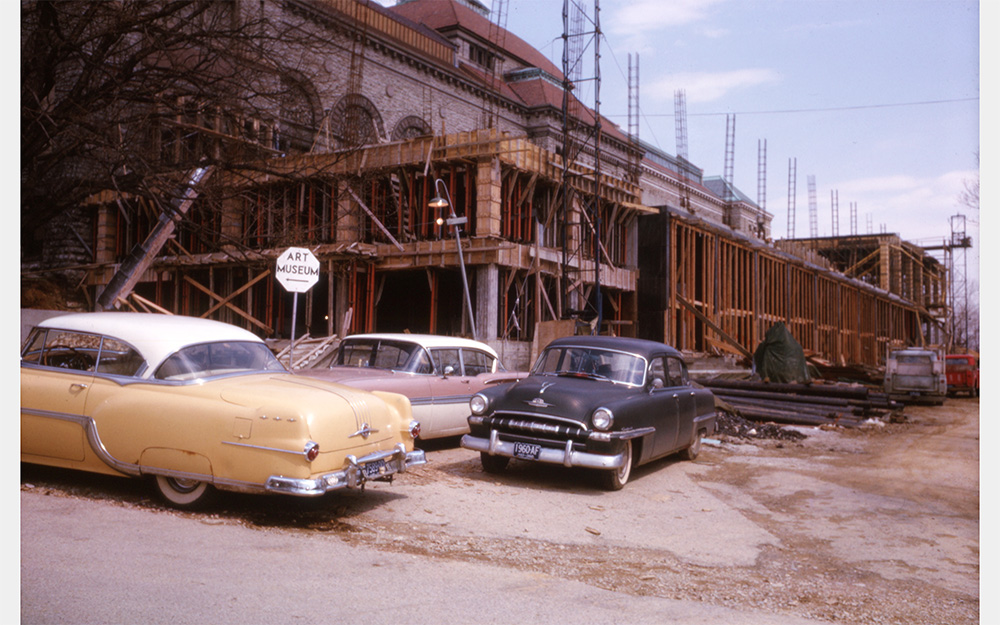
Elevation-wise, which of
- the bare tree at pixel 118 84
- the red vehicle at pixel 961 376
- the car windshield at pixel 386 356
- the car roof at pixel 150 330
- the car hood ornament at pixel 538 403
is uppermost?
the bare tree at pixel 118 84

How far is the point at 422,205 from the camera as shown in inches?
921

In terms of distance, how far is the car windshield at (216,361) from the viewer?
675 cm

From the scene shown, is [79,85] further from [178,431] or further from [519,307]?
[519,307]

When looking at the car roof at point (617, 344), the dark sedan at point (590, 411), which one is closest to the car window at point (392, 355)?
the dark sedan at point (590, 411)

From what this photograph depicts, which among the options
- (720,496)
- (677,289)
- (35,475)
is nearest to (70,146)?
(35,475)

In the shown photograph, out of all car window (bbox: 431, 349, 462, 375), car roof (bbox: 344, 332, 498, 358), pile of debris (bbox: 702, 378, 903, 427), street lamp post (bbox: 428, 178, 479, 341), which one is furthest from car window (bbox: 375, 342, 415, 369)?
pile of debris (bbox: 702, 378, 903, 427)

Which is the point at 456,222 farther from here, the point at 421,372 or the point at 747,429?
the point at 421,372

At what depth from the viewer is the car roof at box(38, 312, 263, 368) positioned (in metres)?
6.84

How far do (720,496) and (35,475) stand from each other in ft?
23.5

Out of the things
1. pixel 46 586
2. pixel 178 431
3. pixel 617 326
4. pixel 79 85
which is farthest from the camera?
pixel 617 326

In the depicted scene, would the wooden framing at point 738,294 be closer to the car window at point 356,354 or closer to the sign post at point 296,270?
the car window at point 356,354

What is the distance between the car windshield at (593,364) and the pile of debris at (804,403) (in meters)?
8.31

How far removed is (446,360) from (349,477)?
15.8 feet

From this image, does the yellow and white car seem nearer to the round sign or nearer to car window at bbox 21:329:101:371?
car window at bbox 21:329:101:371
